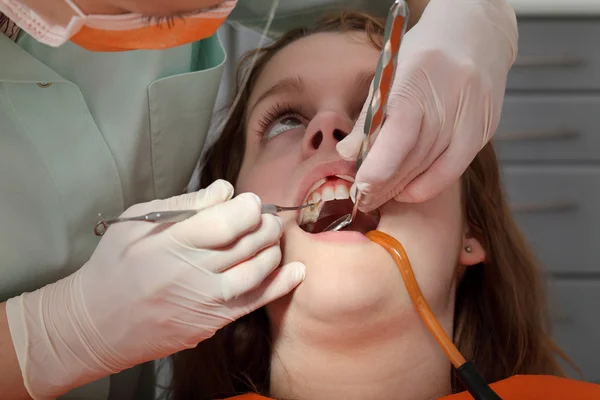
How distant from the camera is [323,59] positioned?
1.31m

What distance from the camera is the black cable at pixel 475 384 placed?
958 millimetres

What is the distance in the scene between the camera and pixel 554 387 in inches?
47.9

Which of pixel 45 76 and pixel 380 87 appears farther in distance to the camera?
pixel 45 76

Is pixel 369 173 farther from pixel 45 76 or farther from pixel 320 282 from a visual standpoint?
pixel 45 76

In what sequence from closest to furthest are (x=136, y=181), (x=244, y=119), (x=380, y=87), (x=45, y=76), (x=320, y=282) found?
(x=380, y=87) → (x=320, y=282) → (x=45, y=76) → (x=136, y=181) → (x=244, y=119)

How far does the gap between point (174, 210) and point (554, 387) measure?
81 cm

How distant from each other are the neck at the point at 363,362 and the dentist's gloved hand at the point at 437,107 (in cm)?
25

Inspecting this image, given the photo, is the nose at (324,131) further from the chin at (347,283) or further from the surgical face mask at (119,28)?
the surgical face mask at (119,28)

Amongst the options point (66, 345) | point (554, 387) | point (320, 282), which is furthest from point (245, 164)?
point (554, 387)

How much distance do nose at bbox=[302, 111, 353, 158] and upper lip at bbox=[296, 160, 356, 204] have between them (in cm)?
5

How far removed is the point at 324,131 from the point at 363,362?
1.47ft

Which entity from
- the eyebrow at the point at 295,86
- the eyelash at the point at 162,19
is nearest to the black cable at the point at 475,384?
the eyebrow at the point at 295,86

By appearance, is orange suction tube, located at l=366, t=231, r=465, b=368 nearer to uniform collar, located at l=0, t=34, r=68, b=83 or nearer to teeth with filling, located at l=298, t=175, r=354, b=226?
teeth with filling, located at l=298, t=175, r=354, b=226

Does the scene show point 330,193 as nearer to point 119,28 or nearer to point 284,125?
point 284,125
